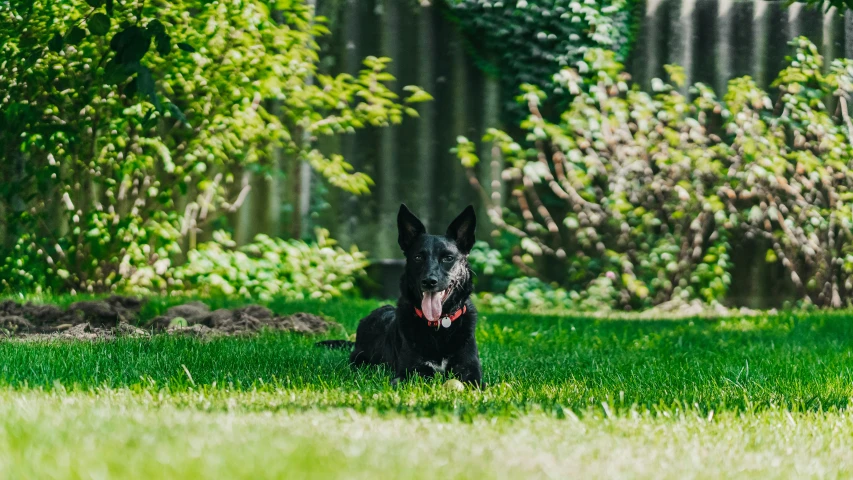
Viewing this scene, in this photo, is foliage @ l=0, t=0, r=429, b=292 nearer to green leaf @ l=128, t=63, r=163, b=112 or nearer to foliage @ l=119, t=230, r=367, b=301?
foliage @ l=119, t=230, r=367, b=301

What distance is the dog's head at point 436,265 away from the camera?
3741 millimetres

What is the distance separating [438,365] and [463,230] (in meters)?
0.64

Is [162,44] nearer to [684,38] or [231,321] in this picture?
[231,321]

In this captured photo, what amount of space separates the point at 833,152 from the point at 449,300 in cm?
544

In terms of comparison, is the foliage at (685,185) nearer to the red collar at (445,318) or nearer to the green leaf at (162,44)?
the red collar at (445,318)

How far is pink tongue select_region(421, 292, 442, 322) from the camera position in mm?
3736

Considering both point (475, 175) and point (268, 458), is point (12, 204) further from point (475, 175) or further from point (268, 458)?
point (268, 458)

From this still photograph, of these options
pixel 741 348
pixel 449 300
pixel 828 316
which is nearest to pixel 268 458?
pixel 449 300

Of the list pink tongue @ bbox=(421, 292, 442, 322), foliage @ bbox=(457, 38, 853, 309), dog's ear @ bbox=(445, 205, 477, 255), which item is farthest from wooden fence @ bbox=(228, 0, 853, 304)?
pink tongue @ bbox=(421, 292, 442, 322)

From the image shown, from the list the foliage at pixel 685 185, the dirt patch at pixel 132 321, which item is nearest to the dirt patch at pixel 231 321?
the dirt patch at pixel 132 321

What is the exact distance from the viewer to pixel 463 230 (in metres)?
4.10

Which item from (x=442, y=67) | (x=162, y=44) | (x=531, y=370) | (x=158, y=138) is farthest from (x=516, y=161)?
(x=162, y=44)

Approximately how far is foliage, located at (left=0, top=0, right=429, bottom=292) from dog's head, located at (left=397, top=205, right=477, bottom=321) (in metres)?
3.63

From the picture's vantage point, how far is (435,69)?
826 cm
